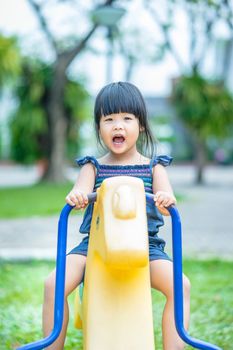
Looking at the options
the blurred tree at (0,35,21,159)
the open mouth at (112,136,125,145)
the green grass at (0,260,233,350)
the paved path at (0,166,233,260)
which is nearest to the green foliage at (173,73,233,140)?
the blurred tree at (0,35,21,159)

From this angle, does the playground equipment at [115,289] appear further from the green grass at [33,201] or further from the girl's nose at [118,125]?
the green grass at [33,201]

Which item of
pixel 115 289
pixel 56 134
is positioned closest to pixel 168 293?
pixel 115 289

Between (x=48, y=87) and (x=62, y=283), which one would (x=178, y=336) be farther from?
(x=48, y=87)

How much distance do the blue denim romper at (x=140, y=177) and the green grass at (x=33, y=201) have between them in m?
7.74

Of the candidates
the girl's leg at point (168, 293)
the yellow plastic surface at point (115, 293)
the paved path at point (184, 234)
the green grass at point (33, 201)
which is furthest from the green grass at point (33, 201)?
the yellow plastic surface at point (115, 293)

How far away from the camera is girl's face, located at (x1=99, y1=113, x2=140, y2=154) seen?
2.63 m

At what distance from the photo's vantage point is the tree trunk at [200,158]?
19.9 meters

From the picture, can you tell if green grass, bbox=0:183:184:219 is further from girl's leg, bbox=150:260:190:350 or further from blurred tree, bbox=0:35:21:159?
girl's leg, bbox=150:260:190:350

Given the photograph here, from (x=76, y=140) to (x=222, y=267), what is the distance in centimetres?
1511

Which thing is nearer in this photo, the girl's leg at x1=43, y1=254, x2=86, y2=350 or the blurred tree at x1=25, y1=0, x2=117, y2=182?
the girl's leg at x1=43, y1=254, x2=86, y2=350

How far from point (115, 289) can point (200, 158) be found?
58.4 ft

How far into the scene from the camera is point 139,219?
7.41ft

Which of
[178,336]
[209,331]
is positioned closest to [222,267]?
[209,331]

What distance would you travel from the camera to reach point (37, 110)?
19.0 m
